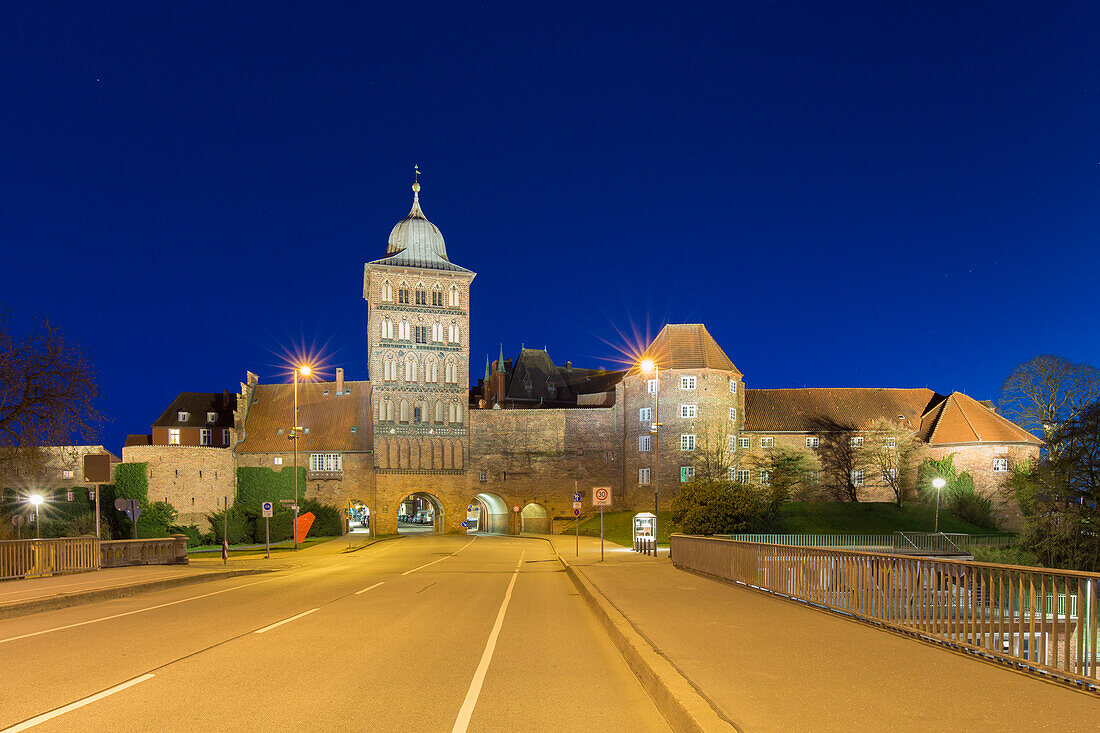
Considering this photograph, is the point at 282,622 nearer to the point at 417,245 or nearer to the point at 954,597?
the point at 954,597

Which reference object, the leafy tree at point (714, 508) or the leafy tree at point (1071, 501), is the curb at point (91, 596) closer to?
the leafy tree at point (714, 508)

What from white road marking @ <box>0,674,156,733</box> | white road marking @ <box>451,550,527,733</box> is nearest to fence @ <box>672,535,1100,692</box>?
white road marking @ <box>451,550,527,733</box>

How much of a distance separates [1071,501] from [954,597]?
22.3m

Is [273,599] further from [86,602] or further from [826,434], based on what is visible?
[826,434]

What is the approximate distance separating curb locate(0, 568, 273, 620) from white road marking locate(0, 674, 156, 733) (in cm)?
827

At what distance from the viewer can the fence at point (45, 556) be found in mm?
21297

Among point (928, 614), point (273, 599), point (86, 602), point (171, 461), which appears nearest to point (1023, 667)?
point (928, 614)

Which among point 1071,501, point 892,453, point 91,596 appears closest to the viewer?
point 91,596

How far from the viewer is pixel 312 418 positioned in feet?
234

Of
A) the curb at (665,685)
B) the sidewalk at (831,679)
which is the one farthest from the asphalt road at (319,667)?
the sidewalk at (831,679)

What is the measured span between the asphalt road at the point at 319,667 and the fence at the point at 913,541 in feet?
93.9

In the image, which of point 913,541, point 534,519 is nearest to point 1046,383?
point 913,541

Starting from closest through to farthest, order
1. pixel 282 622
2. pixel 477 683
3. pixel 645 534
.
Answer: pixel 477 683, pixel 282 622, pixel 645 534

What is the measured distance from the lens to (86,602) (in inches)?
667
